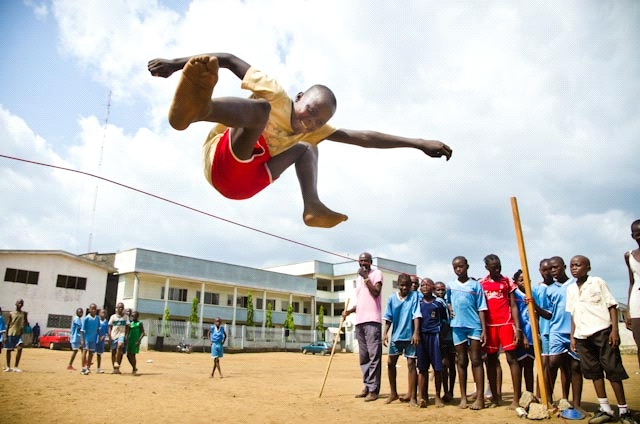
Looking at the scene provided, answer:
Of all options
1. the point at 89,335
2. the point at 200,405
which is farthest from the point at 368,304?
the point at 89,335

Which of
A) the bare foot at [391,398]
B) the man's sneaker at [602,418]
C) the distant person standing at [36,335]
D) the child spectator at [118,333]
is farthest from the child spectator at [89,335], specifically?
the distant person standing at [36,335]

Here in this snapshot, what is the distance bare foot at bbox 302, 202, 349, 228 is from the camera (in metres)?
3.59

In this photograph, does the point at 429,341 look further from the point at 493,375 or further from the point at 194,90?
the point at 194,90

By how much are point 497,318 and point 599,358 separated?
1.24m

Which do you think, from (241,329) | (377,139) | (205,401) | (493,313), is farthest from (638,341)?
(241,329)

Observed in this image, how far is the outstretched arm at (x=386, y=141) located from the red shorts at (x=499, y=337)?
9.79 ft

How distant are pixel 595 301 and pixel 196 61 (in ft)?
14.6

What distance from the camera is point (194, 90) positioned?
2.47m

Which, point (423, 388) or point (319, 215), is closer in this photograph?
point (319, 215)

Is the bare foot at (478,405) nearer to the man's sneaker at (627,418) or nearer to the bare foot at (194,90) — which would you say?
the man's sneaker at (627,418)

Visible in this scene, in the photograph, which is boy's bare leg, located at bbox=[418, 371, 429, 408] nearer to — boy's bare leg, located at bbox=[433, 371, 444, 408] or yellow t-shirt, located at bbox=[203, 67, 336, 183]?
boy's bare leg, located at bbox=[433, 371, 444, 408]

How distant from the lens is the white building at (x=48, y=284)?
82.4 feet

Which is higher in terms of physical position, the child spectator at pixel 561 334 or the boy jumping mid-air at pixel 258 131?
the boy jumping mid-air at pixel 258 131

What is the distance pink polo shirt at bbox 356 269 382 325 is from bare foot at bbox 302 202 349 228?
3.30 metres
